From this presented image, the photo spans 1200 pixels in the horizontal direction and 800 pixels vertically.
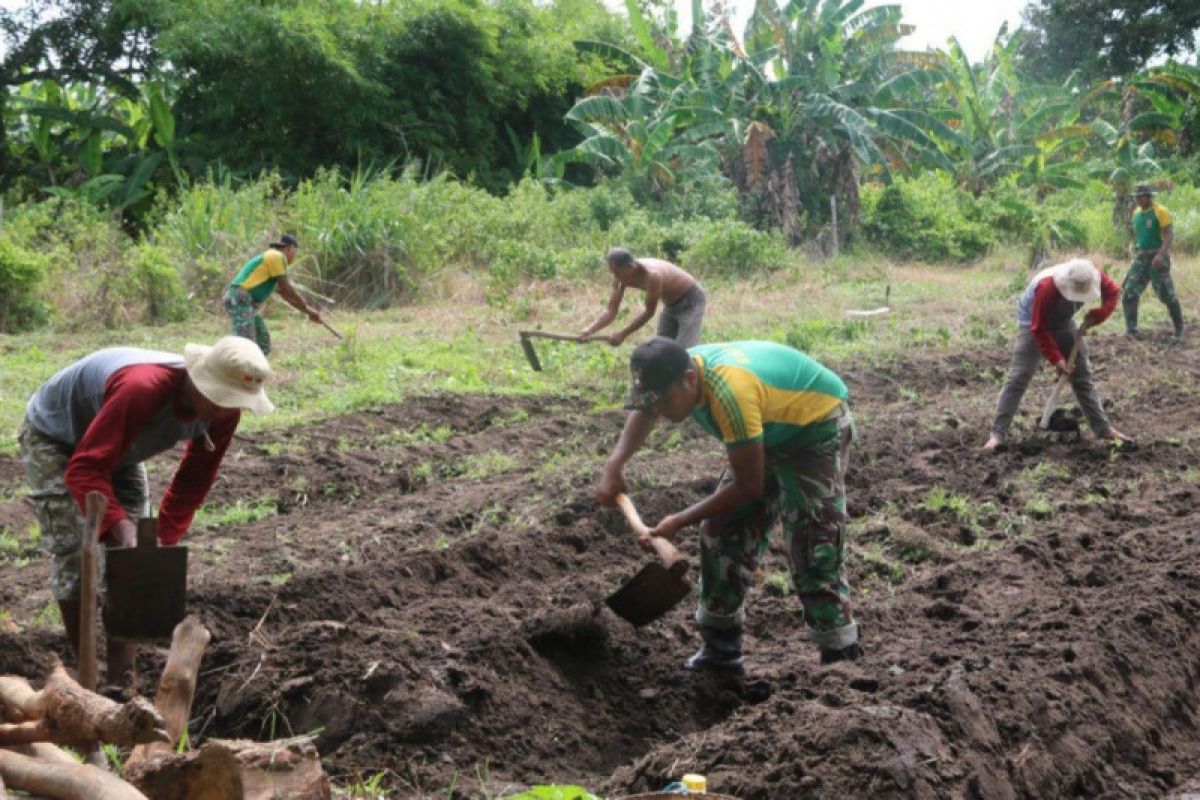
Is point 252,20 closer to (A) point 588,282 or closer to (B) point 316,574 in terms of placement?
(A) point 588,282

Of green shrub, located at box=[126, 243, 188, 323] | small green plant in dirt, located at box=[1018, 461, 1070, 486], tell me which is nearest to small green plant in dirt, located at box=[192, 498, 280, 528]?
small green plant in dirt, located at box=[1018, 461, 1070, 486]

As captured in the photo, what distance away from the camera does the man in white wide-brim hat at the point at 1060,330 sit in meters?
9.26

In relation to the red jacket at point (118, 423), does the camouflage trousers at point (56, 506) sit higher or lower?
lower

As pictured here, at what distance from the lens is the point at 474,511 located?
8.48 metres

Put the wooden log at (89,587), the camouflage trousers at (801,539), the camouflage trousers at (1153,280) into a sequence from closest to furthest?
the wooden log at (89,587), the camouflage trousers at (801,539), the camouflage trousers at (1153,280)

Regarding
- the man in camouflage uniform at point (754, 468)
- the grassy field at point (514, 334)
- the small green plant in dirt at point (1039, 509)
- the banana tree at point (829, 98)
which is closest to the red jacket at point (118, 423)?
the man in camouflage uniform at point (754, 468)

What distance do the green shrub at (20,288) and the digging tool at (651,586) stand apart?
1235 centimetres

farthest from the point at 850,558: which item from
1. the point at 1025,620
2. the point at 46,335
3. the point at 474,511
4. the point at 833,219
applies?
the point at 833,219

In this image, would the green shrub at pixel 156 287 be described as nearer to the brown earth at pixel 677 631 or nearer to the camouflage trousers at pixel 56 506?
the brown earth at pixel 677 631

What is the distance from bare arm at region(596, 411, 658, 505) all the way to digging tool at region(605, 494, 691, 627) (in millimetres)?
54

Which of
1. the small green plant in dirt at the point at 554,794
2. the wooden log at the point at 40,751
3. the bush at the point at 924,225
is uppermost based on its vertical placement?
the wooden log at the point at 40,751

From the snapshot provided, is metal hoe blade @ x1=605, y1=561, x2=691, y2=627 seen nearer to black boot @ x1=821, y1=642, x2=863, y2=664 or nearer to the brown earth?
the brown earth

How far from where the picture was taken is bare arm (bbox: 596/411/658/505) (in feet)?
17.2

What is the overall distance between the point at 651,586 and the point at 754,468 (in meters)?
0.99
